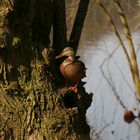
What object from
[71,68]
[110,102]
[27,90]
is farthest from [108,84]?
[27,90]

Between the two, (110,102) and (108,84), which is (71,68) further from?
(108,84)

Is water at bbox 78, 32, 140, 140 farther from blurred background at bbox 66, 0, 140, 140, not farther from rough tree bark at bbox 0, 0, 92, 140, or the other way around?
rough tree bark at bbox 0, 0, 92, 140

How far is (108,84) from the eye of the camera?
5.37 meters

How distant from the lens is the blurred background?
4.21 meters

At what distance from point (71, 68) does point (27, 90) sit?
0.28 meters

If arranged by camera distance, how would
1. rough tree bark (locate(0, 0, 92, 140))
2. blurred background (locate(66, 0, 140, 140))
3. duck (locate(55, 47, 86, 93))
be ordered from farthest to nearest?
1. blurred background (locate(66, 0, 140, 140))
2. duck (locate(55, 47, 86, 93))
3. rough tree bark (locate(0, 0, 92, 140))

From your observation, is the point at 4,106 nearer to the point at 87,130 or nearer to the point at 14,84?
the point at 14,84

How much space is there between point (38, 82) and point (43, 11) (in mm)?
394

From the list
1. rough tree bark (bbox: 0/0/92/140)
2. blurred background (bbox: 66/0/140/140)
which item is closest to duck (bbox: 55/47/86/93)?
rough tree bark (bbox: 0/0/92/140)

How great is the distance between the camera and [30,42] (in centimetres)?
228

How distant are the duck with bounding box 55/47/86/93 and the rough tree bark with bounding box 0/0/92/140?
0.10 meters

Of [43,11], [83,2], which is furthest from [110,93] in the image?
Result: [43,11]

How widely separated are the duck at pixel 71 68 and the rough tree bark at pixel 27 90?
102 millimetres

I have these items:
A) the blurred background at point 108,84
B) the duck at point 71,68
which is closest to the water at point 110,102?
the blurred background at point 108,84
